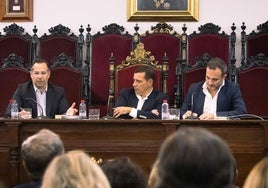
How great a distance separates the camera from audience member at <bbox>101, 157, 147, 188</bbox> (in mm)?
2074

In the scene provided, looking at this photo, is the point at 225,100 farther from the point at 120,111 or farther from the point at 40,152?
the point at 40,152

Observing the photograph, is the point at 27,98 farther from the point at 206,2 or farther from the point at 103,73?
the point at 206,2

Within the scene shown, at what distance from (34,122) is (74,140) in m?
0.36

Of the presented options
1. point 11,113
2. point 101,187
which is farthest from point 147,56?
point 101,187

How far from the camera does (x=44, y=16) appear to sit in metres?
7.47

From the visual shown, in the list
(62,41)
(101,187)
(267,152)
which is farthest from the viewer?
(62,41)

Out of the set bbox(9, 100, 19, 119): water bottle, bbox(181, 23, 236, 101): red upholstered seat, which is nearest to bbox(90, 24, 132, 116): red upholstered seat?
bbox(181, 23, 236, 101): red upholstered seat

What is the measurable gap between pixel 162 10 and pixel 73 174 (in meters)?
5.73

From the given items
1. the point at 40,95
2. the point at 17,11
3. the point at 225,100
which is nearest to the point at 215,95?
the point at 225,100

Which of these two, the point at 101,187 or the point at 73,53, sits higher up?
the point at 73,53

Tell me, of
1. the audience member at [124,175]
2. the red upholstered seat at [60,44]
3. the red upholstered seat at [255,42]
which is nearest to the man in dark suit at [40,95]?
the red upholstered seat at [60,44]

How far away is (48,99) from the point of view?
19.4 feet

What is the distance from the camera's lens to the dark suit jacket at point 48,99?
19.0 feet

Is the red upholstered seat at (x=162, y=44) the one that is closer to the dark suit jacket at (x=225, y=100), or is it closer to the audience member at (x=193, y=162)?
the dark suit jacket at (x=225, y=100)
